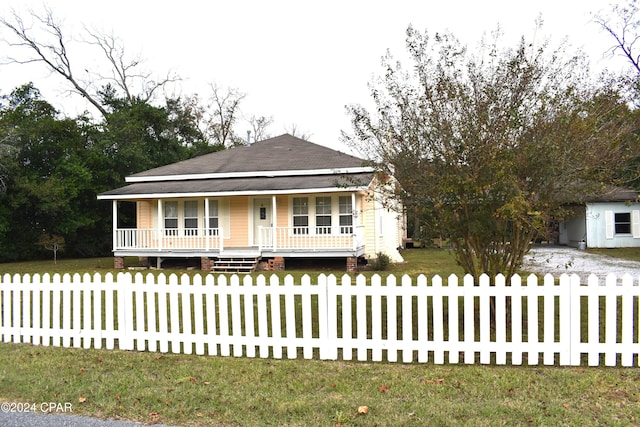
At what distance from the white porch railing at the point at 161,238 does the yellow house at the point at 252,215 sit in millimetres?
37

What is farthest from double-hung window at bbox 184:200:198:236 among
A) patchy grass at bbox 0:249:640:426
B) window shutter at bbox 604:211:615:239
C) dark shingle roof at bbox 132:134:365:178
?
window shutter at bbox 604:211:615:239

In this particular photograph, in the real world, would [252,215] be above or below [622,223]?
above

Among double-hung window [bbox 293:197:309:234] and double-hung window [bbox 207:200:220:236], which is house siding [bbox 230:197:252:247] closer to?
double-hung window [bbox 207:200:220:236]

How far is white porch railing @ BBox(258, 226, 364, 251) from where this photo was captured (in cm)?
1603

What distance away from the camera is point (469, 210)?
626 centimetres

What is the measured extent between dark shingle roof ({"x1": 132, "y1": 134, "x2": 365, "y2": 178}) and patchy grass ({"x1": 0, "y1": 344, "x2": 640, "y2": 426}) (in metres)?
12.9

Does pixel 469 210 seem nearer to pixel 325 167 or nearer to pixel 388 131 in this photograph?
pixel 388 131

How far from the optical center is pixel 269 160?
19938 millimetres

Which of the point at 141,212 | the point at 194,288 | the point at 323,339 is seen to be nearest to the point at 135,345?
the point at 194,288

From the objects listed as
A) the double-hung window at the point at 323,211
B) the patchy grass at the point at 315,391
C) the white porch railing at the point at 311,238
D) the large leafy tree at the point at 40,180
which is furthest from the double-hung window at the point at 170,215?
the patchy grass at the point at 315,391

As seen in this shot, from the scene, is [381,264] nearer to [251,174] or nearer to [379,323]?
[251,174]

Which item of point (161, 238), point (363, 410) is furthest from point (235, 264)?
point (363, 410)

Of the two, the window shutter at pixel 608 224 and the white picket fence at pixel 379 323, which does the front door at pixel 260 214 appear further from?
the window shutter at pixel 608 224

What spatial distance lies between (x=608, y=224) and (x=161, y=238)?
20906mm
